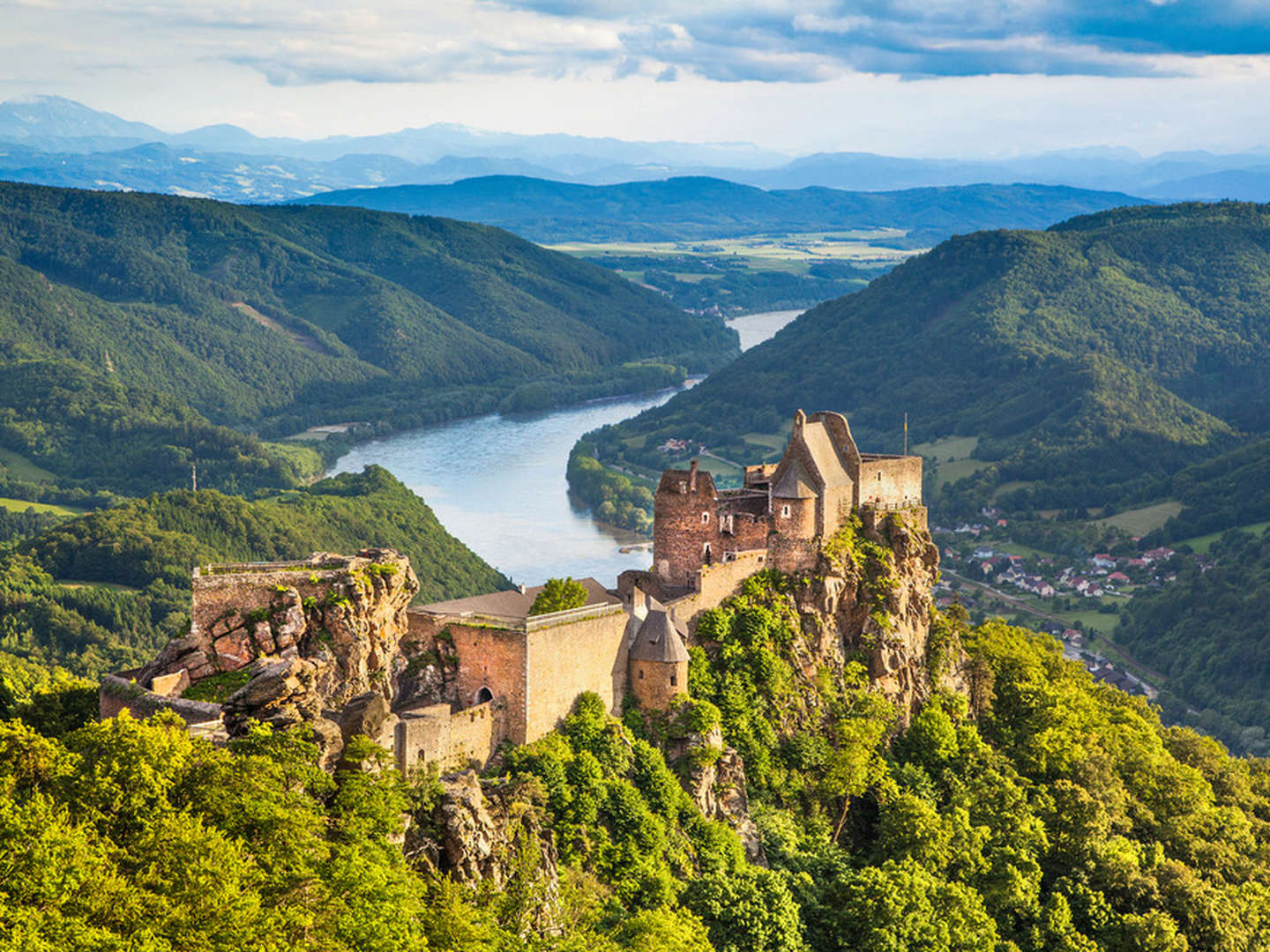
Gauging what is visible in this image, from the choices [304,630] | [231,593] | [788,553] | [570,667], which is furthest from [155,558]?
[570,667]

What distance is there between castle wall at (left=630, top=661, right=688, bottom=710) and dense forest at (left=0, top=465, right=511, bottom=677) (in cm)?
7861

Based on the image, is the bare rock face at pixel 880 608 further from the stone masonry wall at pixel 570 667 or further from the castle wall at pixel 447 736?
the castle wall at pixel 447 736

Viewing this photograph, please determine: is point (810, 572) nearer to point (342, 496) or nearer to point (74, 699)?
point (74, 699)

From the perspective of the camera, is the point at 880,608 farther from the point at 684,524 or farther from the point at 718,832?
the point at 718,832

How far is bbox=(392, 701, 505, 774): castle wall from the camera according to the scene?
5381cm

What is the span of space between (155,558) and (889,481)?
9681 cm

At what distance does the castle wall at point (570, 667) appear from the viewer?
2317 inches

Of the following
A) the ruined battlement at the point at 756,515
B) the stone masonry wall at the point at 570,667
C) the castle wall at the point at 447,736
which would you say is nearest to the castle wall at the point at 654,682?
the stone masonry wall at the point at 570,667

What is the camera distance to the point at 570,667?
2387 inches

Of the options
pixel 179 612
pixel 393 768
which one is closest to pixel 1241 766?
pixel 393 768

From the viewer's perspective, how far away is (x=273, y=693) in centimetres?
5266

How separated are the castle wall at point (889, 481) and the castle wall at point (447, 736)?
27508 mm

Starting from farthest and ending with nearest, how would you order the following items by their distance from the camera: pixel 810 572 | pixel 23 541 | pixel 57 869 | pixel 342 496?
pixel 342 496 < pixel 23 541 < pixel 810 572 < pixel 57 869

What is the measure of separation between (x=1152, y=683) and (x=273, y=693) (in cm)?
14549
